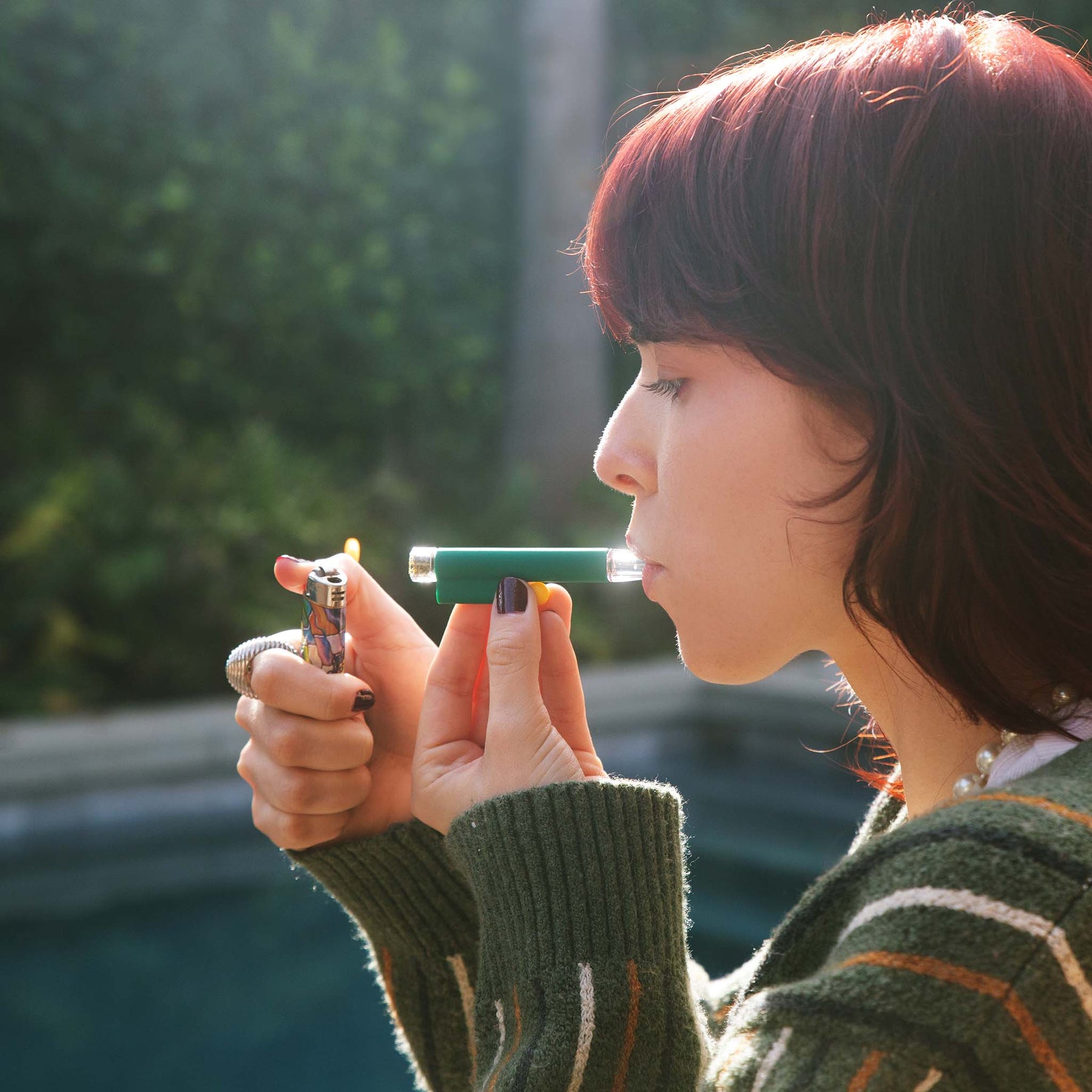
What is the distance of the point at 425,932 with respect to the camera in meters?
1.33

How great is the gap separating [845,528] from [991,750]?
0.76ft

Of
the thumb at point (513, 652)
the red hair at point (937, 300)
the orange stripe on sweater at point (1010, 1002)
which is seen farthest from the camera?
the thumb at point (513, 652)

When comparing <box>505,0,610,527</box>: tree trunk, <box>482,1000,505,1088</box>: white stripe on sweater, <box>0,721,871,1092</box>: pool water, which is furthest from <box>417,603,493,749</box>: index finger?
<box>505,0,610,527</box>: tree trunk

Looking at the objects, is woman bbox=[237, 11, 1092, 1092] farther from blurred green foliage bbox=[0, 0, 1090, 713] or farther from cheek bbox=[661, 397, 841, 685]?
blurred green foliage bbox=[0, 0, 1090, 713]

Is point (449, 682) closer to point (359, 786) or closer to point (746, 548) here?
point (359, 786)

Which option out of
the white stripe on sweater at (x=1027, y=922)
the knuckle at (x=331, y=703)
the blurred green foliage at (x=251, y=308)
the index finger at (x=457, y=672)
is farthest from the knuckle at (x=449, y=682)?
the blurred green foliage at (x=251, y=308)

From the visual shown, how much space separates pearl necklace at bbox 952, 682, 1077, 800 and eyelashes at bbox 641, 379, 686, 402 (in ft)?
1.35

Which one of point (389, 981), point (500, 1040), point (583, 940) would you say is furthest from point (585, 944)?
point (389, 981)

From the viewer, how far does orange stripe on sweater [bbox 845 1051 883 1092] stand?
735 mm

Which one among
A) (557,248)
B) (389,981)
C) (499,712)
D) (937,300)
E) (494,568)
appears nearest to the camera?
(937,300)

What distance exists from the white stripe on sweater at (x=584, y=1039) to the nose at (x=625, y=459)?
1.47ft

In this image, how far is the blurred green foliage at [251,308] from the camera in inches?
235

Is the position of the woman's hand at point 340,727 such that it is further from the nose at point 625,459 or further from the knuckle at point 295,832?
the nose at point 625,459

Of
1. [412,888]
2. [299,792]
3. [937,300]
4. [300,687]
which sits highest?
[937,300]
